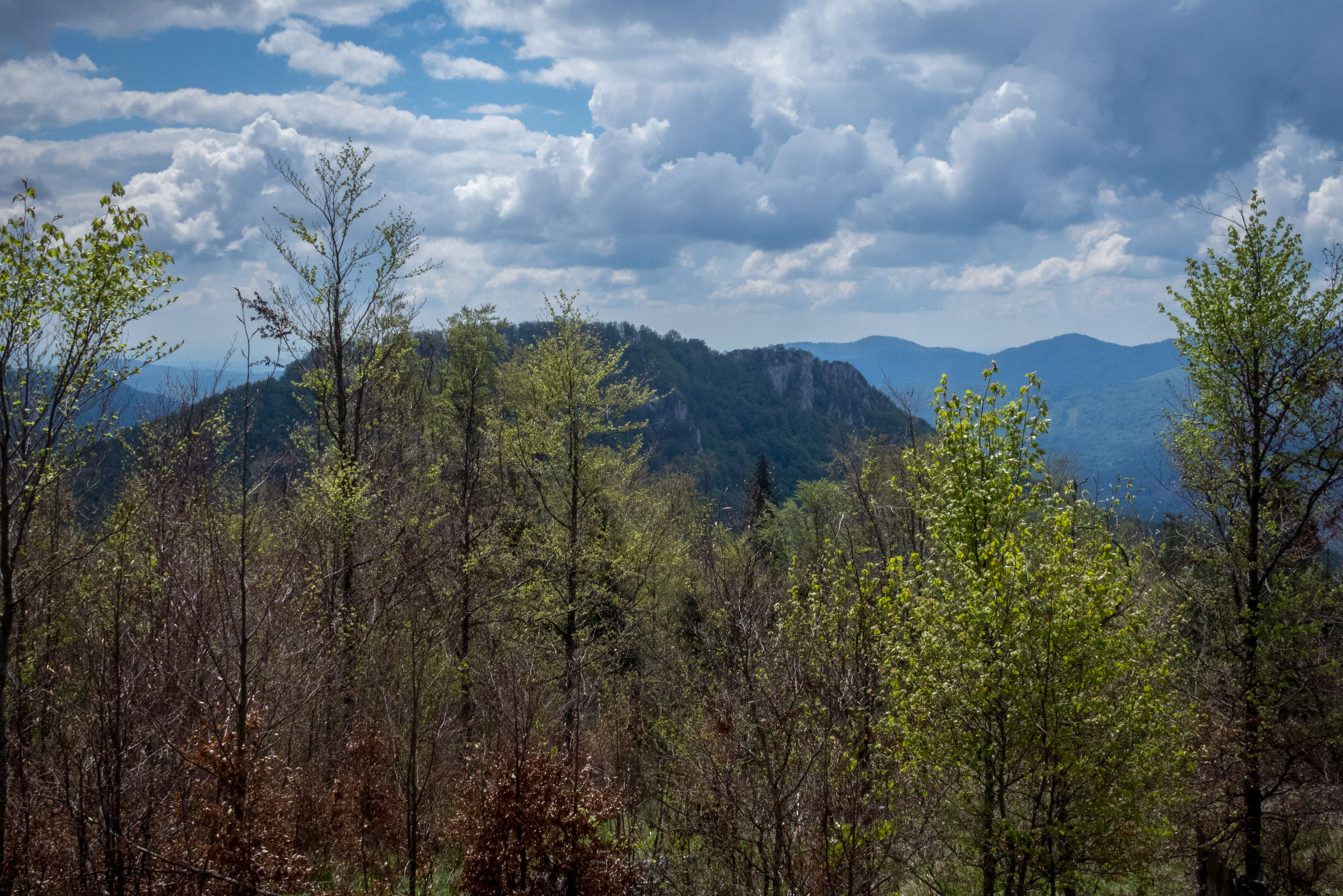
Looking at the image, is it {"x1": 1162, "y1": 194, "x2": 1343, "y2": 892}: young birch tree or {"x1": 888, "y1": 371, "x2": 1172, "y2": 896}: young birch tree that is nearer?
{"x1": 888, "y1": 371, "x2": 1172, "y2": 896}: young birch tree

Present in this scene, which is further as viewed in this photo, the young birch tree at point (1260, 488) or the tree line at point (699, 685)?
the young birch tree at point (1260, 488)

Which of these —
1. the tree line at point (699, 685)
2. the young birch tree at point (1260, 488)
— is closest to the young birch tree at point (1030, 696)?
the tree line at point (699, 685)

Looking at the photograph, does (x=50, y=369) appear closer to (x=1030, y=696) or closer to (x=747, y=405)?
(x=1030, y=696)

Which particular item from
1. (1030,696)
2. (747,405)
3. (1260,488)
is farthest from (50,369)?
(747,405)

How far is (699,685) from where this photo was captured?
18.3m

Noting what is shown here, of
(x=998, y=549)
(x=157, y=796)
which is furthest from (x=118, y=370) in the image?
(x=998, y=549)

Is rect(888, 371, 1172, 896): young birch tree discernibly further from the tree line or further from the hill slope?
the hill slope

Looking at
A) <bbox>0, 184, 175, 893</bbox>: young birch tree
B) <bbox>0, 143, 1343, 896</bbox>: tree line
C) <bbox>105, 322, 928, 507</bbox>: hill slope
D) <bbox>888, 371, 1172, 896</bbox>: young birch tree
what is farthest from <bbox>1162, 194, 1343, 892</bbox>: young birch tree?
<bbox>105, 322, 928, 507</bbox>: hill slope

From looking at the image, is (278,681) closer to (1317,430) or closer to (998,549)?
(998,549)

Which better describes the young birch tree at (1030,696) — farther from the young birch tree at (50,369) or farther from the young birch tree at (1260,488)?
the young birch tree at (50,369)

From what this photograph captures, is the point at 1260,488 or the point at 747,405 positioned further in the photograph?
the point at 747,405

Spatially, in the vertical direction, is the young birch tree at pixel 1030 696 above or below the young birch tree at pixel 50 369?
below

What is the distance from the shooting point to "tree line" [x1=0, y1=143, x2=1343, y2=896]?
26.4 feet

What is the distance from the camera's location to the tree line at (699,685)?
8055mm
